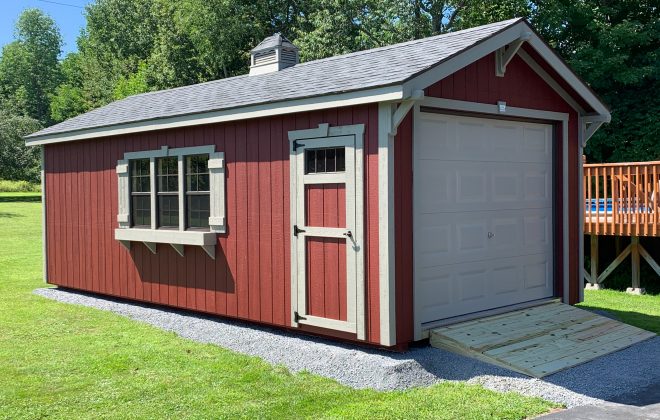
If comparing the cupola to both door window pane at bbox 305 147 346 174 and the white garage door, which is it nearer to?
door window pane at bbox 305 147 346 174

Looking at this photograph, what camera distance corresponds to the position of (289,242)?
7.44 metres

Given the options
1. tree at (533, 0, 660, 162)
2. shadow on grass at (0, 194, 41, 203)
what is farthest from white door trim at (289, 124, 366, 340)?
shadow on grass at (0, 194, 41, 203)

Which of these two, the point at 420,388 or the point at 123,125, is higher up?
the point at 123,125

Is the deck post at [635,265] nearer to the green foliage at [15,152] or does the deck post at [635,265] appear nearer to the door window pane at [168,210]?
the door window pane at [168,210]

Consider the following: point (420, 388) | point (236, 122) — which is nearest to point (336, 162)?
point (236, 122)

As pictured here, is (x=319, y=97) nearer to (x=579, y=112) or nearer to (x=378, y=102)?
(x=378, y=102)

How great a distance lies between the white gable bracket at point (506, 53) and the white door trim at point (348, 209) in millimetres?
2064

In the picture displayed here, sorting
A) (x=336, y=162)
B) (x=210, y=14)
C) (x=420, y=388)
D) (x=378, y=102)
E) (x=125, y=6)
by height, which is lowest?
(x=420, y=388)

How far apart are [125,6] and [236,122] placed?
136ft

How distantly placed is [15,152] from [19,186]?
705 centimetres

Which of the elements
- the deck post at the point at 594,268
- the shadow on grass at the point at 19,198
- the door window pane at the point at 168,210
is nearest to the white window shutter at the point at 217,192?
the door window pane at the point at 168,210

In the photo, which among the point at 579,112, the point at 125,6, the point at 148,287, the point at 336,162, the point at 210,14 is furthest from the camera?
the point at 125,6

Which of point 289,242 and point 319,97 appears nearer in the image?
point 319,97

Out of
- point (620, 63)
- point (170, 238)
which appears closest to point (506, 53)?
point (170, 238)
